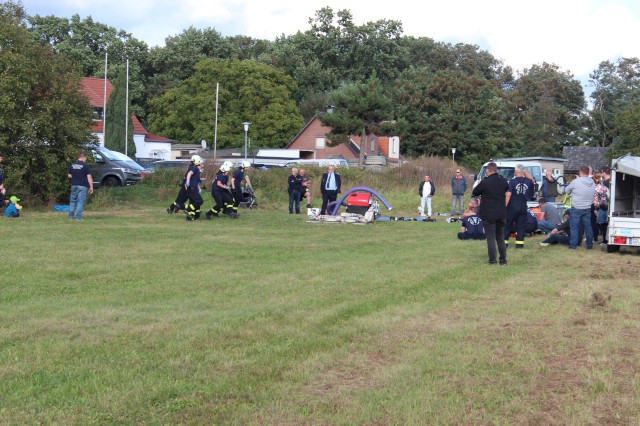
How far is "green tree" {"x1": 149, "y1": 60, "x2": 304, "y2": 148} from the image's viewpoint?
67438 mm

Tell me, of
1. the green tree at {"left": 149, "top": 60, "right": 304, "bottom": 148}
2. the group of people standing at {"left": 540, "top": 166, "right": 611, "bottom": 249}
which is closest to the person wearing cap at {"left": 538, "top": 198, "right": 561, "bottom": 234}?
the group of people standing at {"left": 540, "top": 166, "right": 611, "bottom": 249}

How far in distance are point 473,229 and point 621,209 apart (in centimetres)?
332

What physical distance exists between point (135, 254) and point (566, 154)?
7009 centimetres

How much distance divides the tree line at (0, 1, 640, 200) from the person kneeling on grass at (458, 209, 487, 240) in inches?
1488

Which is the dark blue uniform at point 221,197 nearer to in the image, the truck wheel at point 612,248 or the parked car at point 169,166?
the parked car at point 169,166

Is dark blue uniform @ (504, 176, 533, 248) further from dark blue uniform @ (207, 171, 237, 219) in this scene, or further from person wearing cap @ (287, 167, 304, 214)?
person wearing cap @ (287, 167, 304, 214)

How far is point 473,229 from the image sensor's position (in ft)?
55.8

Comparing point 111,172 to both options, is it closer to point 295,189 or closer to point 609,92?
point 295,189

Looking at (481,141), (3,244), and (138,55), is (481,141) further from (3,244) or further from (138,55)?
(3,244)

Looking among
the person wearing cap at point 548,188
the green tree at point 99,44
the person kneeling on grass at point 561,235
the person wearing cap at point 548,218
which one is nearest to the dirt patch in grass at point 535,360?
the person kneeling on grass at point 561,235

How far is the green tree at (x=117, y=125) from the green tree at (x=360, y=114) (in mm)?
16935

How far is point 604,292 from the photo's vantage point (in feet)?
31.2

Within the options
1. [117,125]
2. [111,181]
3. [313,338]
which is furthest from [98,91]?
[313,338]

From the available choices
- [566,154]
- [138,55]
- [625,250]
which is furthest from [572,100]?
[625,250]
